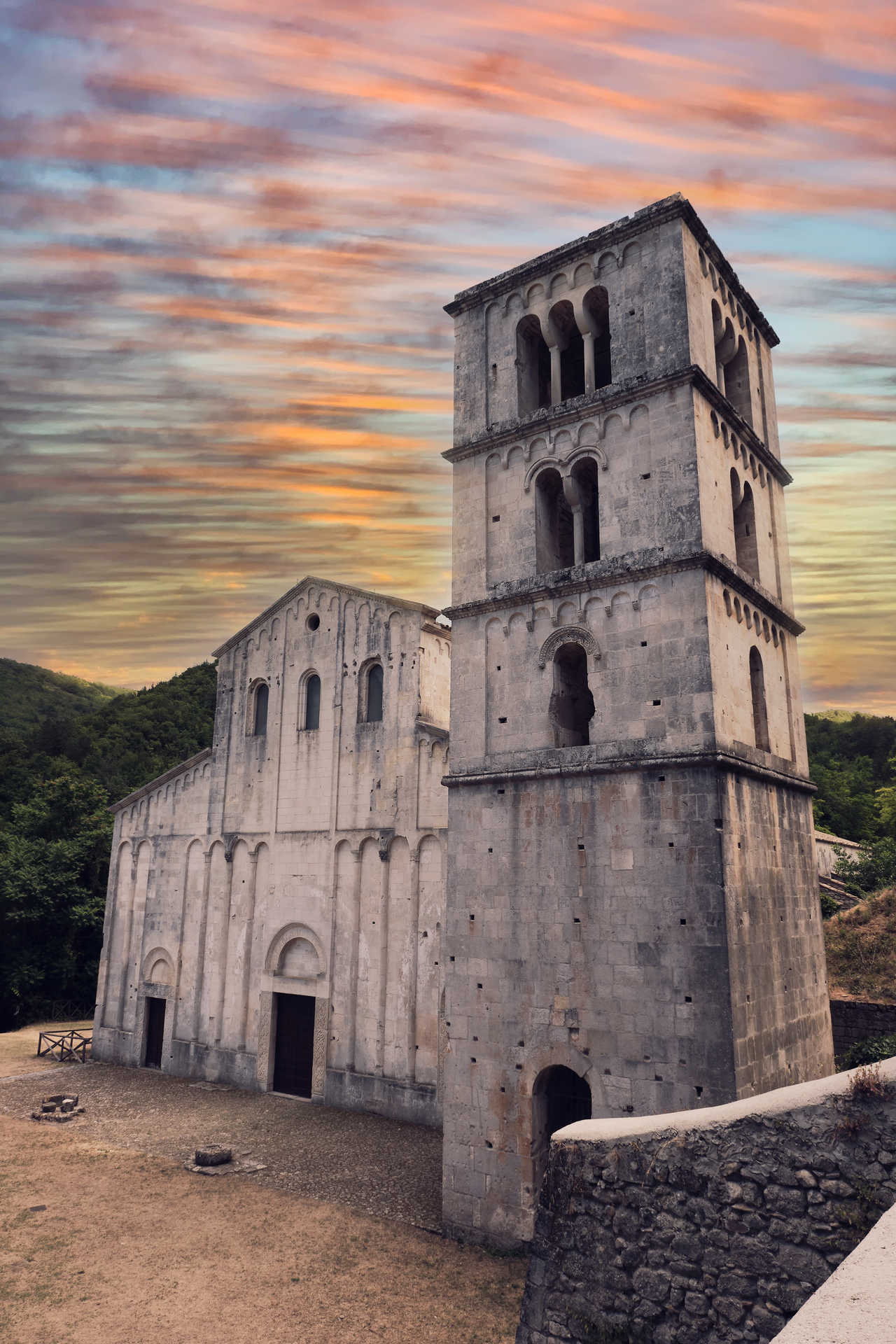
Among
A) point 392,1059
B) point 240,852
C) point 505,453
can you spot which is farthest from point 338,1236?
point 505,453

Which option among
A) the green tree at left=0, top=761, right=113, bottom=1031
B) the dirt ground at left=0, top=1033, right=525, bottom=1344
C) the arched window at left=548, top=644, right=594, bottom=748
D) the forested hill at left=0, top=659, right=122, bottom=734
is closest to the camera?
the dirt ground at left=0, top=1033, right=525, bottom=1344

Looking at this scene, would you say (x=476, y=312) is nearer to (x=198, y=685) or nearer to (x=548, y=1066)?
(x=548, y=1066)

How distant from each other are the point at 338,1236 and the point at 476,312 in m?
17.3

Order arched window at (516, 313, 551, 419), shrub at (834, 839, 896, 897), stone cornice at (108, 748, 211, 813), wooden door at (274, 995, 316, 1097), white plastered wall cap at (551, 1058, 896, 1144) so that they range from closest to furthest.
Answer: white plastered wall cap at (551, 1058, 896, 1144)
arched window at (516, 313, 551, 419)
wooden door at (274, 995, 316, 1097)
stone cornice at (108, 748, 211, 813)
shrub at (834, 839, 896, 897)

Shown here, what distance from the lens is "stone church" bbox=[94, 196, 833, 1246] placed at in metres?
12.6

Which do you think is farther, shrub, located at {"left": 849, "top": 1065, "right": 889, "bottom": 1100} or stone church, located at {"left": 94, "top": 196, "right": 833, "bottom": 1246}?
stone church, located at {"left": 94, "top": 196, "right": 833, "bottom": 1246}

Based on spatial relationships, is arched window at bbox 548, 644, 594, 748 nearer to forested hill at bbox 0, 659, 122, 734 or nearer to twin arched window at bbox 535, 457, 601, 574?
twin arched window at bbox 535, 457, 601, 574

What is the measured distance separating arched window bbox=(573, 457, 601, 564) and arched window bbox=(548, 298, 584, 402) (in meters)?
1.44

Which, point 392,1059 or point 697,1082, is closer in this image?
point 697,1082

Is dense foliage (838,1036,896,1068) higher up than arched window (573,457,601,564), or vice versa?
arched window (573,457,601,564)

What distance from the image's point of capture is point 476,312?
17672 mm

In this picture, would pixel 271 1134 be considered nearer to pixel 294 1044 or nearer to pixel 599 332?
pixel 294 1044

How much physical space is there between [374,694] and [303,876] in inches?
207

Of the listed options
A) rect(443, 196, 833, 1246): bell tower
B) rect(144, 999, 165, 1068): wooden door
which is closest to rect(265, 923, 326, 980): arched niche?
rect(144, 999, 165, 1068): wooden door
